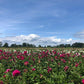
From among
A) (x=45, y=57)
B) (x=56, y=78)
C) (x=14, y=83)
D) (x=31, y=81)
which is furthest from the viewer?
(x=45, y=57)

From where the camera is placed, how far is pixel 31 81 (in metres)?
3.21

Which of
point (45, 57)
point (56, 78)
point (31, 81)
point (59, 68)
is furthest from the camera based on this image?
point (45, 57)

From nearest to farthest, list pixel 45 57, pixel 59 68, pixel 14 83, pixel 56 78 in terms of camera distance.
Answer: pixel 14 83, pixel 56 78, pixel 59 68, pixel 45 57

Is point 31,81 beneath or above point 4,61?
beneath

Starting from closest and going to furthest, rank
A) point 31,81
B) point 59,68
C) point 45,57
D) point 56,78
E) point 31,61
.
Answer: point 56,78 → point 31,81 → point 59,68 → point 31,61 → point 45,57

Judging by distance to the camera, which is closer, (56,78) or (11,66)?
(56,78)

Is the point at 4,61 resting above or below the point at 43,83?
above

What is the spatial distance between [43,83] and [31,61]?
151 centimetres

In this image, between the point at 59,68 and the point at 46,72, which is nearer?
the point at 46,72

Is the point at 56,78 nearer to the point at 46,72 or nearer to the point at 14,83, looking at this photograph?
the point at 46,72

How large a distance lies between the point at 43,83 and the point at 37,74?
0.36m

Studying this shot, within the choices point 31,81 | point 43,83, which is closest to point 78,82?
point 43,83

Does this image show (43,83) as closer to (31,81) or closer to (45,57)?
(31,81)

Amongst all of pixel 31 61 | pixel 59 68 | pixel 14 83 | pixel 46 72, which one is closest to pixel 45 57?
pixel 31 61
